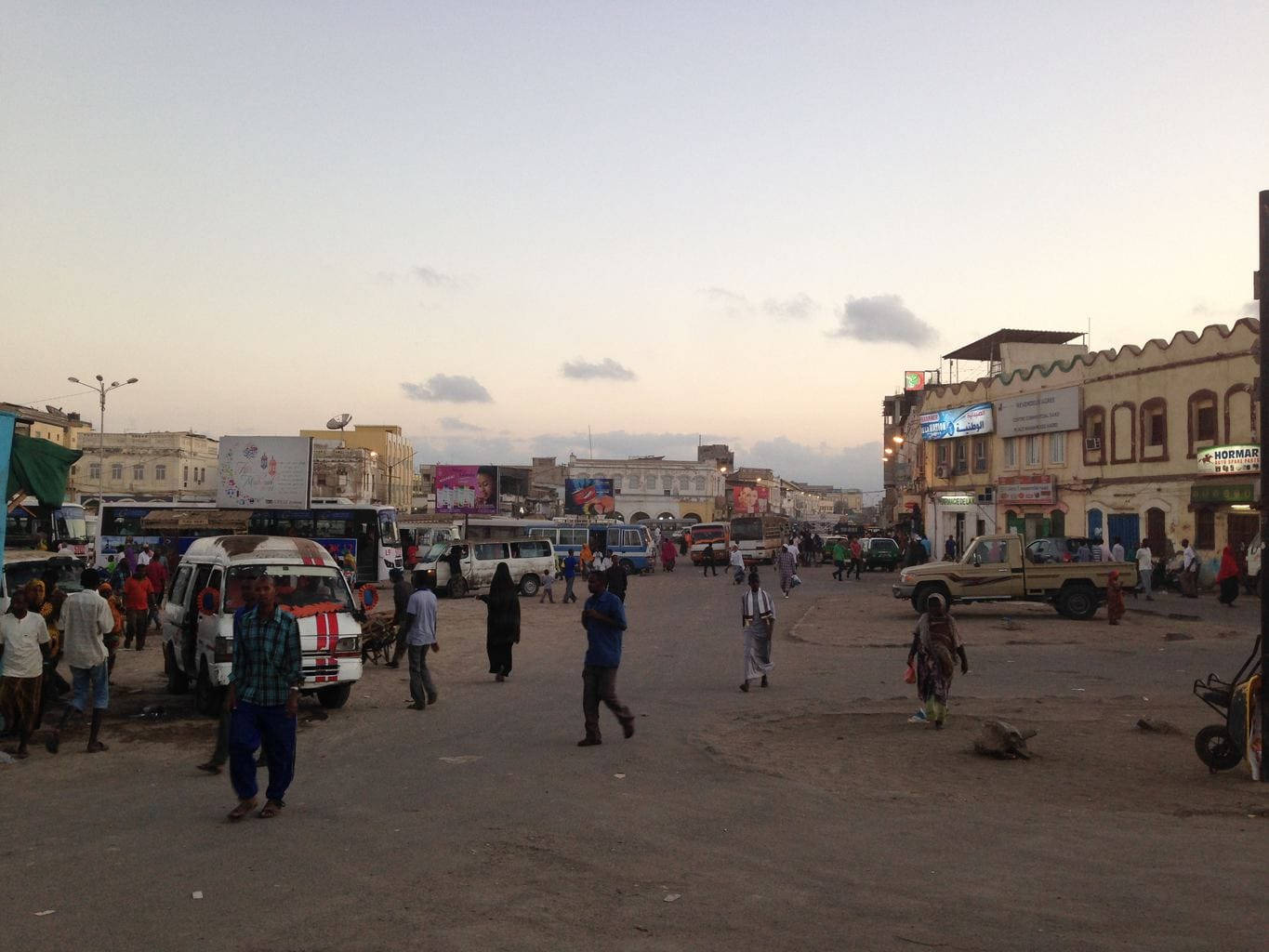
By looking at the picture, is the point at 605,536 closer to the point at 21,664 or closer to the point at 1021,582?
the point at 1021,582

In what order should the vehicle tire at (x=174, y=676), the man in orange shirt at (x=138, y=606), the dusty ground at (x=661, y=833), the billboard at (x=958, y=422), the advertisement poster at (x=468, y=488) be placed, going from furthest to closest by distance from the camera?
the advertisement poster at (x=468, y=488)
the billboard at (x=958, y=422)
the man in orange shirt at (x=138, y=606)
the vehicle tire at (x=174, y=676)
the dusty ground at (x=661, y=833)

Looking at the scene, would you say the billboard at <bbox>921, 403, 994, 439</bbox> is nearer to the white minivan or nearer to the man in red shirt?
the white minivan

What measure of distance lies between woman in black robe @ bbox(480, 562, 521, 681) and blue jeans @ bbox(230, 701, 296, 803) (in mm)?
7382

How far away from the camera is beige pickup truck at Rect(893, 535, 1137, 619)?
24453 millimetres

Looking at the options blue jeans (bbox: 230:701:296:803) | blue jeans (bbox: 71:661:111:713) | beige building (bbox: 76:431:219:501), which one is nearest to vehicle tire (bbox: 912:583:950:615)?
blue jeans (bbox: 71:661:111:713)

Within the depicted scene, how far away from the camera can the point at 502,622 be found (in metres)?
15.1

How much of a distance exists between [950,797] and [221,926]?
560cm

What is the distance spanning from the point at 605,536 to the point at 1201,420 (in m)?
24.7

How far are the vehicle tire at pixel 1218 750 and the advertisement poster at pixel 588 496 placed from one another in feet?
259

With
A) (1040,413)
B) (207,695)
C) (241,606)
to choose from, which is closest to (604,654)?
(241,606)

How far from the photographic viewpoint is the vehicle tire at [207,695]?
40.3ft

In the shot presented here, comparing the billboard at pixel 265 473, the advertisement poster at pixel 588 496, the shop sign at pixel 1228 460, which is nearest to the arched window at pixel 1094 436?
the shop sign at pixel 1228 460

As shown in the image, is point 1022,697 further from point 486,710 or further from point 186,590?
point 186,590

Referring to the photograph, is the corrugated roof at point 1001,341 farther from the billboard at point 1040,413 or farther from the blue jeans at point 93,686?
the blue jeans at point 93,686
